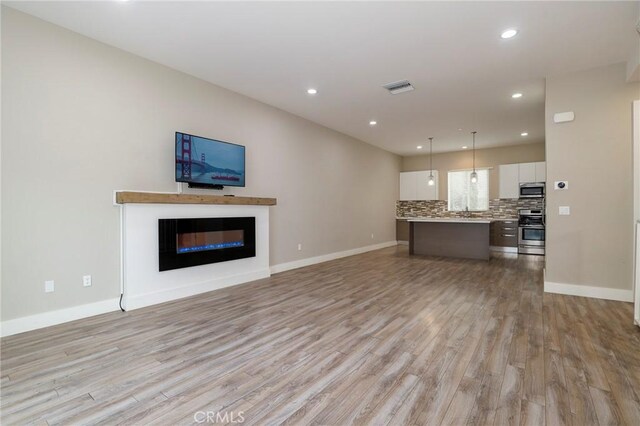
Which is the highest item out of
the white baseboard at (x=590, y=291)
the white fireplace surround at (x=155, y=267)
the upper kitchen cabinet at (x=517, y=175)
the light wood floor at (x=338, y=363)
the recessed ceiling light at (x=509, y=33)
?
the recessed ceiling light at (x=509, y=33)

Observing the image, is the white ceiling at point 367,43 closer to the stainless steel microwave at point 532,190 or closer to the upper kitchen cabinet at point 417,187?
the stainless steel microwave at point 532,190

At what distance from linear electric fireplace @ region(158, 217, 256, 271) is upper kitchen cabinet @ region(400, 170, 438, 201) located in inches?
258

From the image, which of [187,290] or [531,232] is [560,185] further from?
[187,290]

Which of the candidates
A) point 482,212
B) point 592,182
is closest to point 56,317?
point 592,182

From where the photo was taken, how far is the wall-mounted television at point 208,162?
13.1ft

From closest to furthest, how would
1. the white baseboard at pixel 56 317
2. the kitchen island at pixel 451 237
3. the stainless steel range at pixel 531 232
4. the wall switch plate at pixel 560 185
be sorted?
the white baseboard at pixel 56 317 < the wall switch plate at pixel 560 185 < the kitchen island at pixel 451 237 < the stainless steel range at pixel 531 232

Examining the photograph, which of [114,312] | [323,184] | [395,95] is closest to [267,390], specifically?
[114,312]

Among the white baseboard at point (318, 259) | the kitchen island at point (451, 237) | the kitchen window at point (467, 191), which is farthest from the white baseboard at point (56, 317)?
the kitchen window at point (467, 191)

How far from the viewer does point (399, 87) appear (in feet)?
15.0

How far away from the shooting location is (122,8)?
2.81m

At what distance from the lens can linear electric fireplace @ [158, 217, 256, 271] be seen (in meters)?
3.80

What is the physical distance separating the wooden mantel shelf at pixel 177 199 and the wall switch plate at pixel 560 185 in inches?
171

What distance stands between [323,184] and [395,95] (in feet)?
8.37

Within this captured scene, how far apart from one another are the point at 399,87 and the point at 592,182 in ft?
9.58
